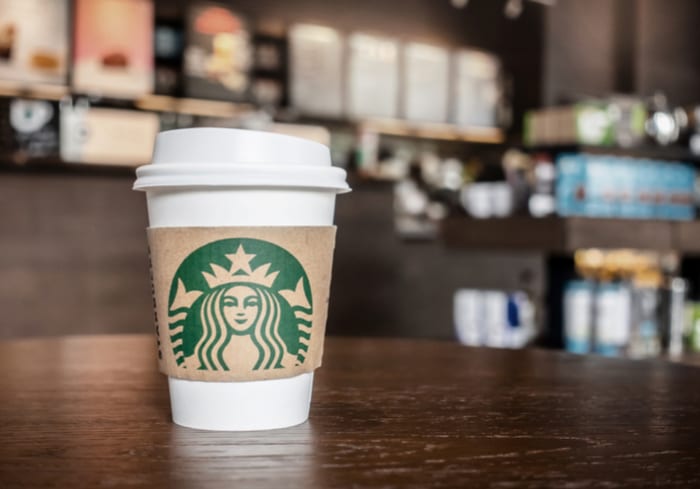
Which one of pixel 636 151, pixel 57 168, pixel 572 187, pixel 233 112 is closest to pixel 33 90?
pixel 57 168

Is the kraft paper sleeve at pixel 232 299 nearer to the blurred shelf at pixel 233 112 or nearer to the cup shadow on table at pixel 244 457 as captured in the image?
the cup shadow on table at pixel 244 457

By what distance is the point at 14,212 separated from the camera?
3.88m

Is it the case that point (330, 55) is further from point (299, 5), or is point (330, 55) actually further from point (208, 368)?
point (208, 368)

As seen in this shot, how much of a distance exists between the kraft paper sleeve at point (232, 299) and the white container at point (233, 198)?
0.01 metres

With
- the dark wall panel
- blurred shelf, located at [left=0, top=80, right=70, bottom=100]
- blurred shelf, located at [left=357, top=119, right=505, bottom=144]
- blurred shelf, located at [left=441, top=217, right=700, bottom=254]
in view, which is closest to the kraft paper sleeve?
blurred shelf, located at [left=441, top=217, right=700, bottom=254]

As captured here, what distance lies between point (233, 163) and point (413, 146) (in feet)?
18.4

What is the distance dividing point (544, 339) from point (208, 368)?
3.78m

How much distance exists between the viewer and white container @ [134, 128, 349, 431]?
2.21ft

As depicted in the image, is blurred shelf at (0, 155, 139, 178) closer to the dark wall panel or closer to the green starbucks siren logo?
the green starbucks siren logo

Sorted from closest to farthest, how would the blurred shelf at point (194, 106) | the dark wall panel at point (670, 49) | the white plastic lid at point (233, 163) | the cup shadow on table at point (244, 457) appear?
the cup shadow on table at point (244, 457)
the white plastic lid at point (233, 163)
the blurred shelf at point (194, 106)
the dark wall panel at point (670, 49)

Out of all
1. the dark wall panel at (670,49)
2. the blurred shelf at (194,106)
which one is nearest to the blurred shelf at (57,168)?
the blurred shelf at (194,106)

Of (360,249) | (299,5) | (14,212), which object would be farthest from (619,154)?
(14,212)

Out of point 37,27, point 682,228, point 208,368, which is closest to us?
point 208,368

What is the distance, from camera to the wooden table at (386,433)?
1.74 ft
